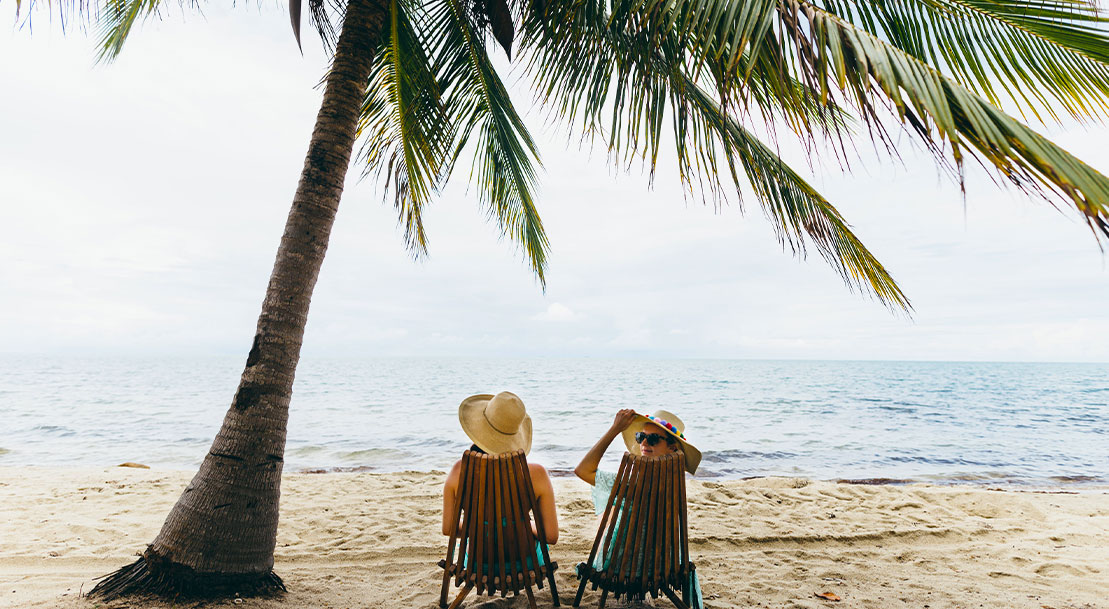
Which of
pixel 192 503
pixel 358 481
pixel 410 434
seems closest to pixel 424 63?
pixel 192 503

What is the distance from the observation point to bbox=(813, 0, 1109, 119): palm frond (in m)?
2.00

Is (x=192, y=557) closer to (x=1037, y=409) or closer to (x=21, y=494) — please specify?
(x=21, y=494)

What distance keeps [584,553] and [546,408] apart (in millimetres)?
15511

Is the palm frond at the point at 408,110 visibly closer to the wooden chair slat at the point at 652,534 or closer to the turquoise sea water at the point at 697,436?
the wooden chair slat at the point at 652,534

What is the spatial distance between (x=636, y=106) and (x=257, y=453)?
9.79ft

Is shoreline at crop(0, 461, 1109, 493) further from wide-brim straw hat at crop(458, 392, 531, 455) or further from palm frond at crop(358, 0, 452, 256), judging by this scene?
wide-brim straw hat at crop(458, 392, 531, 455)

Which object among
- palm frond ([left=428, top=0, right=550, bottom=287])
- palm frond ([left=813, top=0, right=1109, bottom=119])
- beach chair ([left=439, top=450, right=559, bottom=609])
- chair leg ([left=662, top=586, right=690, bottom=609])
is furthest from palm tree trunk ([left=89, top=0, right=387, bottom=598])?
palm frond ([left=813, top=0, right=1109, bottom=119])

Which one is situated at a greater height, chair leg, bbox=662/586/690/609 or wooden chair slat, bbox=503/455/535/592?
wooden chair slat, bbox=503/455/535/592

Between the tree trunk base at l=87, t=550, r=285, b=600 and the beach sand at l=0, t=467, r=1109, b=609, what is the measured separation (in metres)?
0.08

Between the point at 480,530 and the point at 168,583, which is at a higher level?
the point at 480,530

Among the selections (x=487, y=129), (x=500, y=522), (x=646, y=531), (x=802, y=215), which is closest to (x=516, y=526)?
(x=500, y=522)

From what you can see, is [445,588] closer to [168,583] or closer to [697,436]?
[168,583]

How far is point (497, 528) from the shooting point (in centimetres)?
282

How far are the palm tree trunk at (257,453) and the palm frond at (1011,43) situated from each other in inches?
112
